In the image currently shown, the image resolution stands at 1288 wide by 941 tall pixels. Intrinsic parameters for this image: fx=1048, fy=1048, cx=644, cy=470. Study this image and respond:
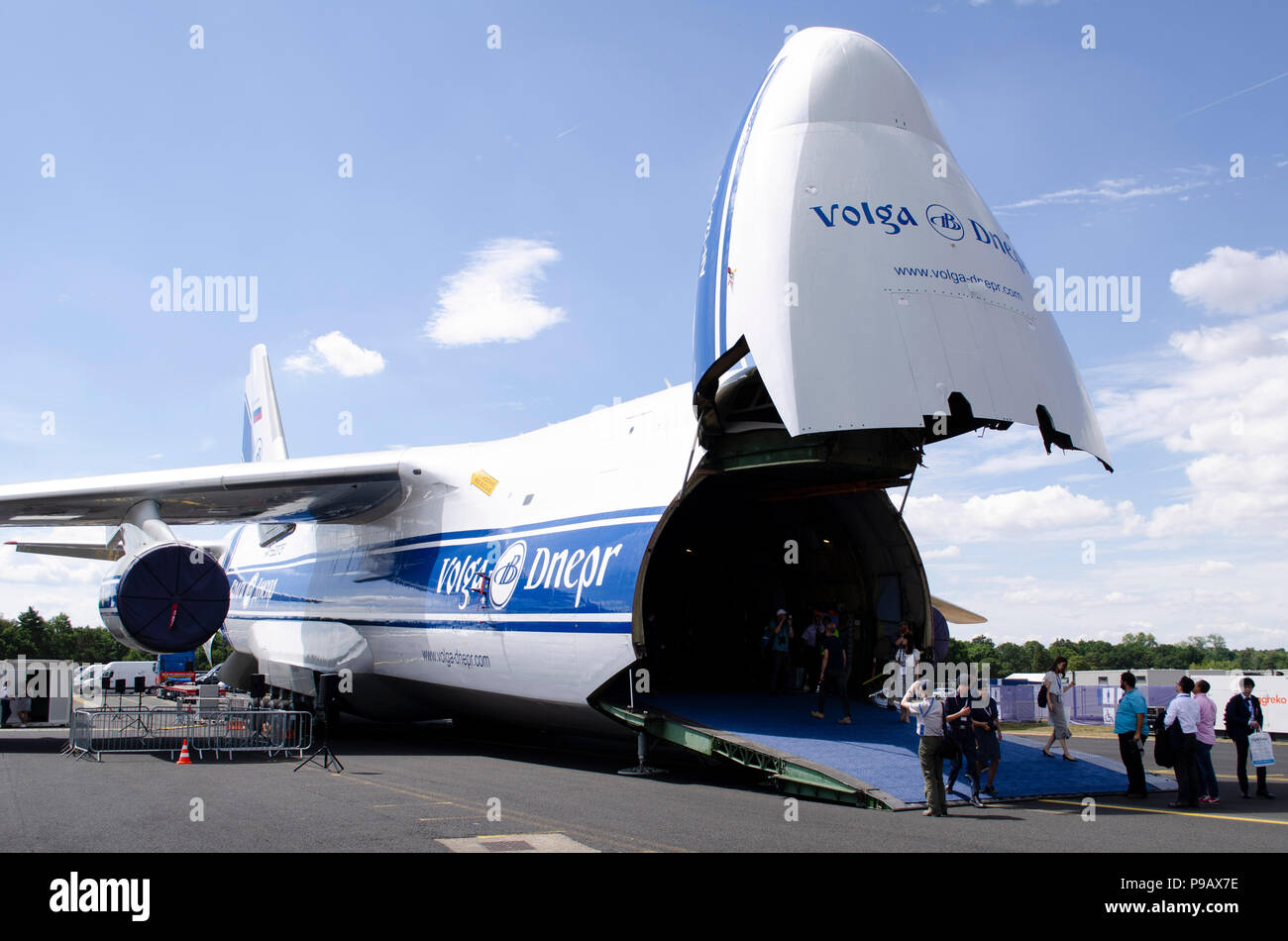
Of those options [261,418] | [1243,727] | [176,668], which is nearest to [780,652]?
[1243,727]

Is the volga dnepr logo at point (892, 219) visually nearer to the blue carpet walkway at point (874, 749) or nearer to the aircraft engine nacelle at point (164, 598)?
the blue carpet walkway at point (874, 749)

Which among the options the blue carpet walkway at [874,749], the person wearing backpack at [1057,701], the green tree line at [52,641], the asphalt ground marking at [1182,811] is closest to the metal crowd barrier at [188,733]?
A: the blue carpet walkway at [874,749]

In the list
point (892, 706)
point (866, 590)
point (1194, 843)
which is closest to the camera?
point (1194, 843)

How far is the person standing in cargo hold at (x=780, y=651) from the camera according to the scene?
1436cm

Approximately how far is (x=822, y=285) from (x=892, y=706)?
19.2 feet

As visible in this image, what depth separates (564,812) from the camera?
30.2 ft

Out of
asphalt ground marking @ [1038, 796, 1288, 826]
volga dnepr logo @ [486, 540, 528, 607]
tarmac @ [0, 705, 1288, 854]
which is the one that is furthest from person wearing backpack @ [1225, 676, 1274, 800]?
volga dnepr logo @ [486, 540, 528, 607]

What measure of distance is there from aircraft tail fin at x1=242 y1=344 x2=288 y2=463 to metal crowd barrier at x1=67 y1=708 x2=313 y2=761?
9293 mm

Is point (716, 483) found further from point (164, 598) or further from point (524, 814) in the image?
point (164, 598)

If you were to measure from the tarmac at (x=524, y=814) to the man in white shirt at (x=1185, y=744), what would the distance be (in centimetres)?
24

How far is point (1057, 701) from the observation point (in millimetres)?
12164
